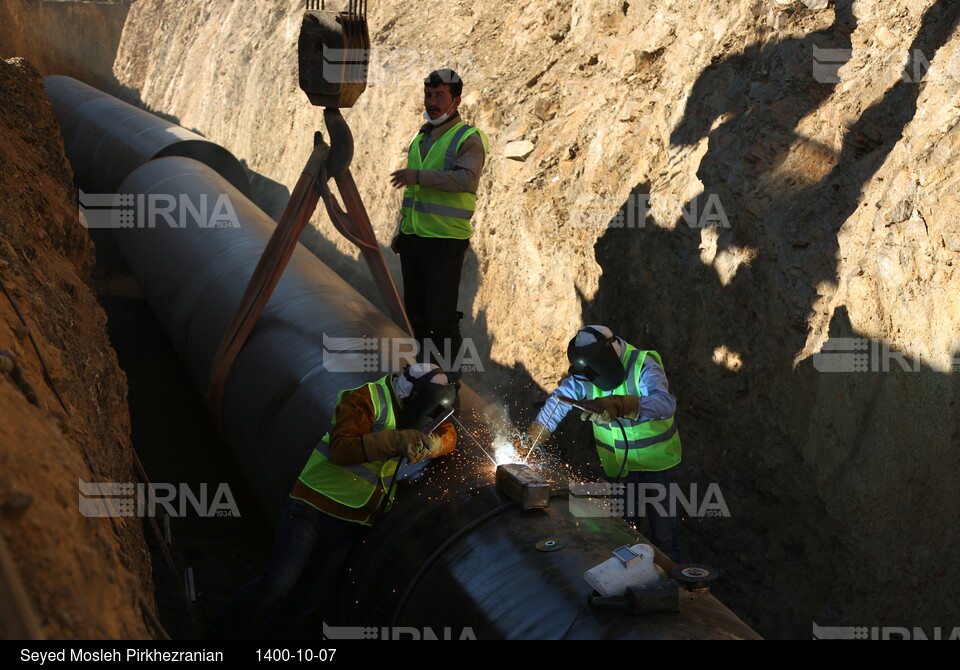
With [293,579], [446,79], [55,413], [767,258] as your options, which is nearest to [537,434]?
[293,579]

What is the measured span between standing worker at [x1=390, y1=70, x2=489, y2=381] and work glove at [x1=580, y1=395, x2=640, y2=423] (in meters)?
0.97

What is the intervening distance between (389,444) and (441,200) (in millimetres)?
2069

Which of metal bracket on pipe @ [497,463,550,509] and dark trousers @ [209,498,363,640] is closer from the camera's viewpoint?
metal bracket on pipe @ [497,463,550,509]

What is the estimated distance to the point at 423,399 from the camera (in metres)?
4.79

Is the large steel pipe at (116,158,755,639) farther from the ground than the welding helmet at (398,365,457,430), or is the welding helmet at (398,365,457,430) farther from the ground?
the welding helmet at (398,365,457,430)

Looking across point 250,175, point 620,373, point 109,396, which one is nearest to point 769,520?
point 620,373

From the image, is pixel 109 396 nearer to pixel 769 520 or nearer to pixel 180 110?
pixel 769 520

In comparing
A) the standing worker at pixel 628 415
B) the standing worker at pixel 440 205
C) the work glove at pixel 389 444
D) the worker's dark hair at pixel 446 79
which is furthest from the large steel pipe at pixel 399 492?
the worker's dark hair at pixel 446 79

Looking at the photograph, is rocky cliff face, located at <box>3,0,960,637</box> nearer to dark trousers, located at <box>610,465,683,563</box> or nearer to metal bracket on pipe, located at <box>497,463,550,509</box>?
dark trousers, located at <box>610,465,683,563</box>

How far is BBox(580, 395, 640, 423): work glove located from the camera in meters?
5.36

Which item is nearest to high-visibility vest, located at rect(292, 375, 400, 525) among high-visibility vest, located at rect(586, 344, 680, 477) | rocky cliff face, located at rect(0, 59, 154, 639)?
rocky cliff face, located at rect(0, 59, 154, 639)

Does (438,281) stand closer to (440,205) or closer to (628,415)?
(440,205)

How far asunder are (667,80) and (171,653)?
6.35 meters

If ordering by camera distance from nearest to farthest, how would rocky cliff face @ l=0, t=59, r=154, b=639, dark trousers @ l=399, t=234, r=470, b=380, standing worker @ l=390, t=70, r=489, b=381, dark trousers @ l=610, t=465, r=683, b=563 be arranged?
1. rocky cliff face @ l=0, t=59, r=154, b=639
2. dark trousers @ l=610, t=465, r=683, b=563
3. standing worker @ l=390, t=70, r=489, b=381
4. dark trousers @ l=399, t=234, r=470, b=380
